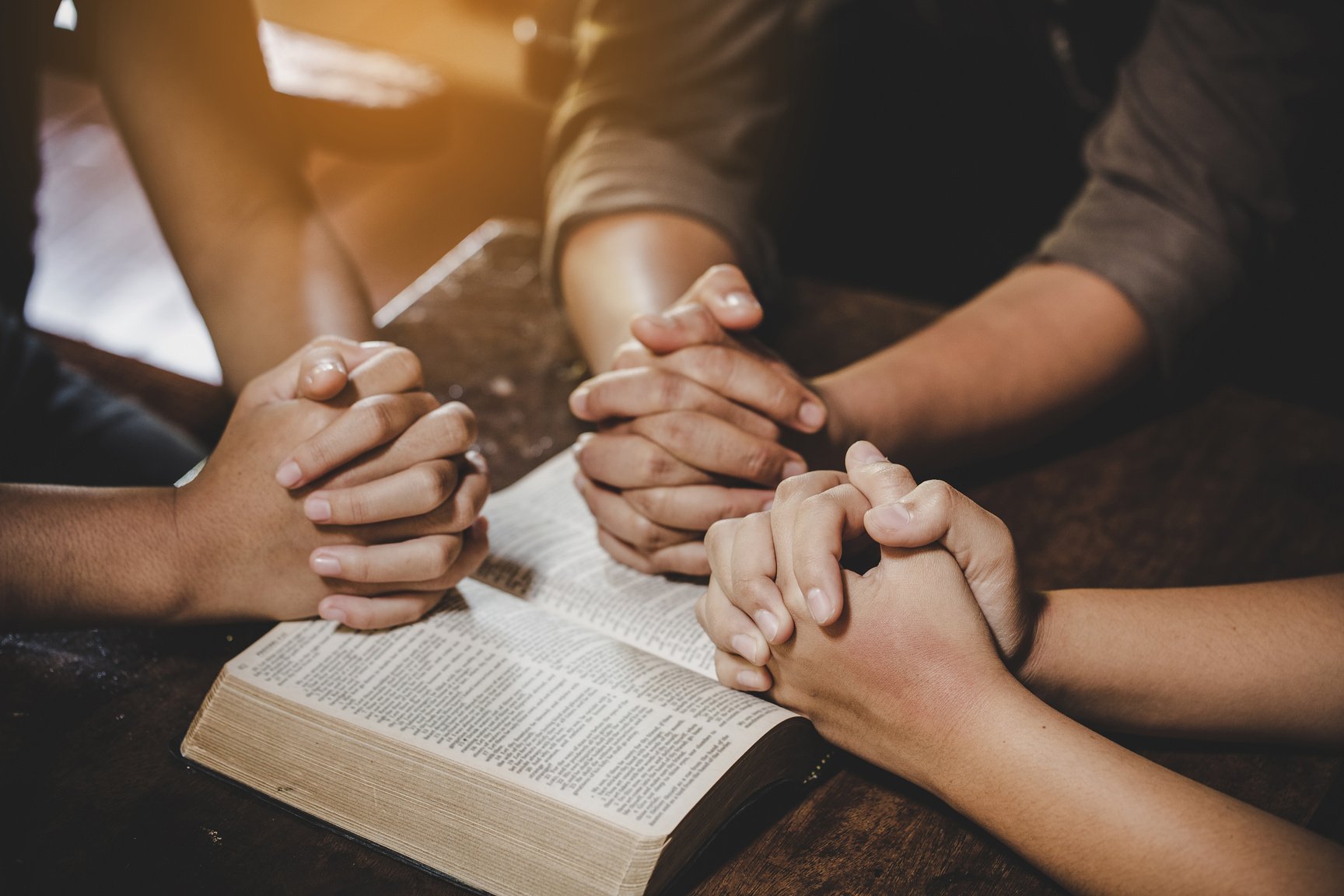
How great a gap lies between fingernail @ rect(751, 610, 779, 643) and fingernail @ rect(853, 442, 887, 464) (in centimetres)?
13

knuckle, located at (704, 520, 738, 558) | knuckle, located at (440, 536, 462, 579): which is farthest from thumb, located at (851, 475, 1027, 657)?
knuckle, located at (440, 536, 462, 579)

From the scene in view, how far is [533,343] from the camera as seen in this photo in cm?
113

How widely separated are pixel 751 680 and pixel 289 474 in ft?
1.23

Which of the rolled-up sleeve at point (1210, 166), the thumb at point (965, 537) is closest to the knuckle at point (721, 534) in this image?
the thumb at point (965, 537)

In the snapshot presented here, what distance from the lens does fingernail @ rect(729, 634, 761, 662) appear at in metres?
0.63

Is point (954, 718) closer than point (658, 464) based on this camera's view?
Yes

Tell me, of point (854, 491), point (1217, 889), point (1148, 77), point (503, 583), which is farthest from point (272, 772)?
point (1148, 77)

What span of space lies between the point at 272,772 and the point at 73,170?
325 cm

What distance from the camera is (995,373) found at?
971mm

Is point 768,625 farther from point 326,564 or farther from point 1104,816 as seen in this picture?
point 326,564

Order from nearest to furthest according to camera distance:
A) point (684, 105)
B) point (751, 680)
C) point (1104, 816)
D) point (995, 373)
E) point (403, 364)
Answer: point (1104, 816) < point (751, 680) < point (403, 364) < point (995, 373) < point (684, 105)

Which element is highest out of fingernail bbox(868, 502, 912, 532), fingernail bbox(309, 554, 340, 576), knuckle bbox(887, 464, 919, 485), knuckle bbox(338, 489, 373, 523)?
knuckle bbox(338, 489, 373, 523)

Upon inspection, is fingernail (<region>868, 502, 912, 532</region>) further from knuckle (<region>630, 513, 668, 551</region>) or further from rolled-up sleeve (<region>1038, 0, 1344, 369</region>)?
rolled-up sleeve (<region>1038, 0, 1344, 369</region>)

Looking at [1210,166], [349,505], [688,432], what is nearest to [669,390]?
[688,432]
